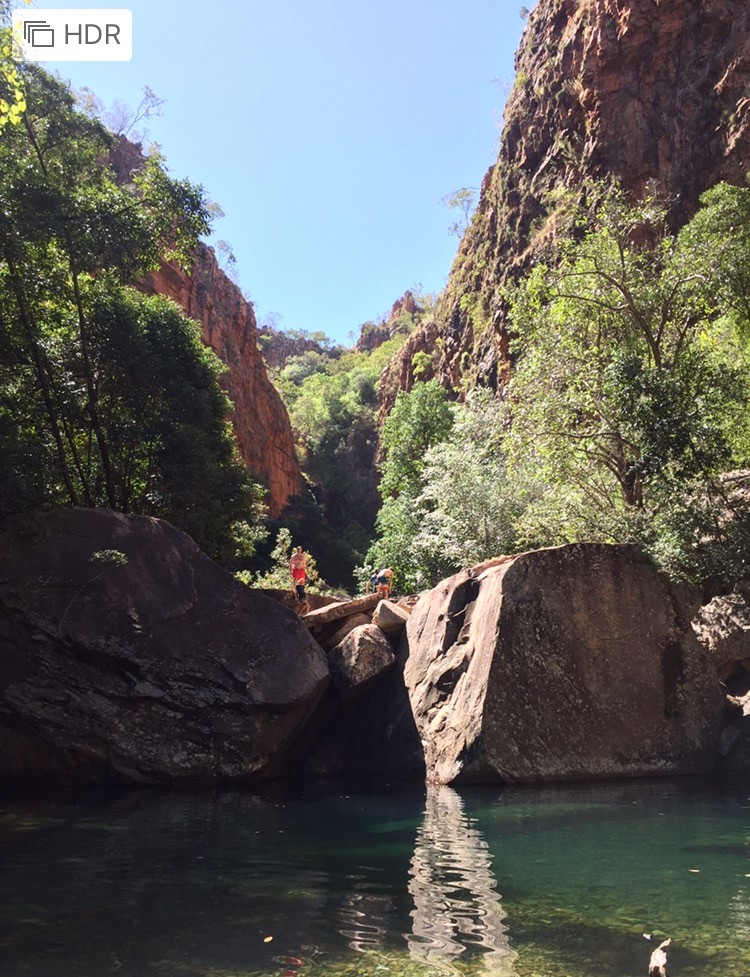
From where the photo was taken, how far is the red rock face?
167 ft

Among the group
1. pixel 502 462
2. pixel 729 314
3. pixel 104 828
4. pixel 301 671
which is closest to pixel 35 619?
pixel 301 671

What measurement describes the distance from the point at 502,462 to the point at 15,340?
17.5 meters

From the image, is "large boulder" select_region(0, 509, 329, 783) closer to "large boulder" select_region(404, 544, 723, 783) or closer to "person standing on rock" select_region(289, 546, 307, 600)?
"large boulder" select_region(404, 544, 723, 783)

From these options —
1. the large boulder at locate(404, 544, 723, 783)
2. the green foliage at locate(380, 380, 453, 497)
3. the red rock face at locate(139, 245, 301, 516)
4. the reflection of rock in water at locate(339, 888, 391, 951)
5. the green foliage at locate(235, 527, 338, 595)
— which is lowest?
the reflection of rock in water at locate(339, 888, 391, 951)

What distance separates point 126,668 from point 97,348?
327 inches

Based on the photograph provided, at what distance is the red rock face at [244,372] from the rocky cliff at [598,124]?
1344cm

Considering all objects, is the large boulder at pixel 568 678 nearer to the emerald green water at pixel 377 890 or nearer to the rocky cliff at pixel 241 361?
the emerald green water at pixel 377 890

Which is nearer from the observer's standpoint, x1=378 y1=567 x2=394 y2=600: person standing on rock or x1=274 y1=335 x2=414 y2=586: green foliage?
x1=378 y1=567 x2=394 y2=600: person standing on rock

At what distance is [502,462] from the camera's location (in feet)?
94.9

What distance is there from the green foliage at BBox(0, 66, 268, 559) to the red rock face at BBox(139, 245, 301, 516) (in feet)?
91.5

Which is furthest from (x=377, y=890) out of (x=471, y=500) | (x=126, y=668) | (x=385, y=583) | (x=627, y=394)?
(x=471, y=500)

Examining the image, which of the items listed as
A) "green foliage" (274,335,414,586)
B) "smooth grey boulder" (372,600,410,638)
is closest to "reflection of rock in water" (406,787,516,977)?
"smooth grey boulder" (372,600,410,638)

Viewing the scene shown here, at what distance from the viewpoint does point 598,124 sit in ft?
121

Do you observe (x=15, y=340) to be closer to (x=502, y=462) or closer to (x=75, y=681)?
(x=75, y=681)
